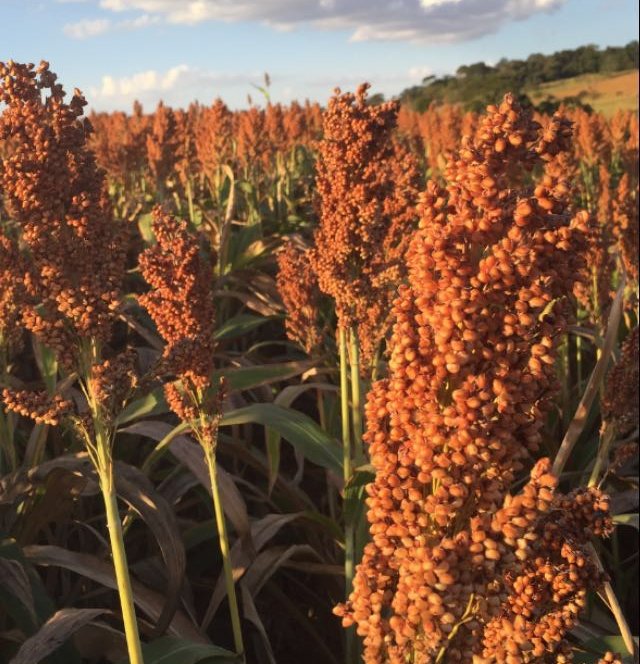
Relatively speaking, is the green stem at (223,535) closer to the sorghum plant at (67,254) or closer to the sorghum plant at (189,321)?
the sorghum plant at (189,321)

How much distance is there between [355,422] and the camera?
3.77 m

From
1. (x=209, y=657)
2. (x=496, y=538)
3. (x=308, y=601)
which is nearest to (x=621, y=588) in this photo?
(x=308, y=601)

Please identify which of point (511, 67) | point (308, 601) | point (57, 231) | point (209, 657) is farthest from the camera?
point (511, 67)

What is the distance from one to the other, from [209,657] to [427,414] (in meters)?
2.00

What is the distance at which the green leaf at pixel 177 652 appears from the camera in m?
2.65

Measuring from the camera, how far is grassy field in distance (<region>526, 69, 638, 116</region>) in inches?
1809

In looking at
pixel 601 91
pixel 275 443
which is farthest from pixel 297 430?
pixel 601 91

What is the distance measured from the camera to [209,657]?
2.92 m

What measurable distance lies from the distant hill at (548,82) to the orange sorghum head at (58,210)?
1112 inches

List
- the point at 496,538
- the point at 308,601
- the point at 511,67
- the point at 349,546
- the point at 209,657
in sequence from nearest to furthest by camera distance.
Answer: the point at 496,538
the point at 209,657
the point at 349,546
the point at 308,601
the point at 511,67

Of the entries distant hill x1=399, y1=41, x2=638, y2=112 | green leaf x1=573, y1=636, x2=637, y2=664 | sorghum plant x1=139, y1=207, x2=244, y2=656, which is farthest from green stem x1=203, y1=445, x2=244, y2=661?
distant hill x1=399, y1=41, x2=638, y2=112

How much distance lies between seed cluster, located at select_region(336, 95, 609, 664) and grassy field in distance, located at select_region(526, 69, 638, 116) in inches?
1746

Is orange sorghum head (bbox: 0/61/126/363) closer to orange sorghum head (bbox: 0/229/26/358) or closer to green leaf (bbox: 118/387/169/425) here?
orange sorghum head (bbox: 0/229/26/358)

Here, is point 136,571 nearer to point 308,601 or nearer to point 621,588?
point 308,601
